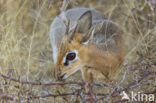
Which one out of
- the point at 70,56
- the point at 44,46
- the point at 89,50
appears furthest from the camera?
the point at 44,46

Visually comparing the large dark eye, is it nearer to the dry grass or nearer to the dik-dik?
the dik-dik

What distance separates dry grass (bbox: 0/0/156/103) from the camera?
3.92m

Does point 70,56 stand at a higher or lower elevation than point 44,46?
lower

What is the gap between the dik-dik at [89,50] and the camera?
12.9 ft

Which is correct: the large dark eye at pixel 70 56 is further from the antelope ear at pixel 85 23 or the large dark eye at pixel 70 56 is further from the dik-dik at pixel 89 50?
the antelope ear at pixel 85 23

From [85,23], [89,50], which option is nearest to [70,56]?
[89,50]

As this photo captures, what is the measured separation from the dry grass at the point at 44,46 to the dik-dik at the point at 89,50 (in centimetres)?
21

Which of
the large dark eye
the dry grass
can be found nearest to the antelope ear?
the large dark eye

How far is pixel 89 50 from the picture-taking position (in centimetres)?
405

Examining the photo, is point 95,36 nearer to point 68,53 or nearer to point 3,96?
point 68,53

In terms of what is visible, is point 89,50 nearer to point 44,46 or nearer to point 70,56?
point 70,56

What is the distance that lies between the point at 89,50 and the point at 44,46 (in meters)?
2.11

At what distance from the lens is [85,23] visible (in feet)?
13.6

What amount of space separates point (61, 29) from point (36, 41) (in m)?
1.18
